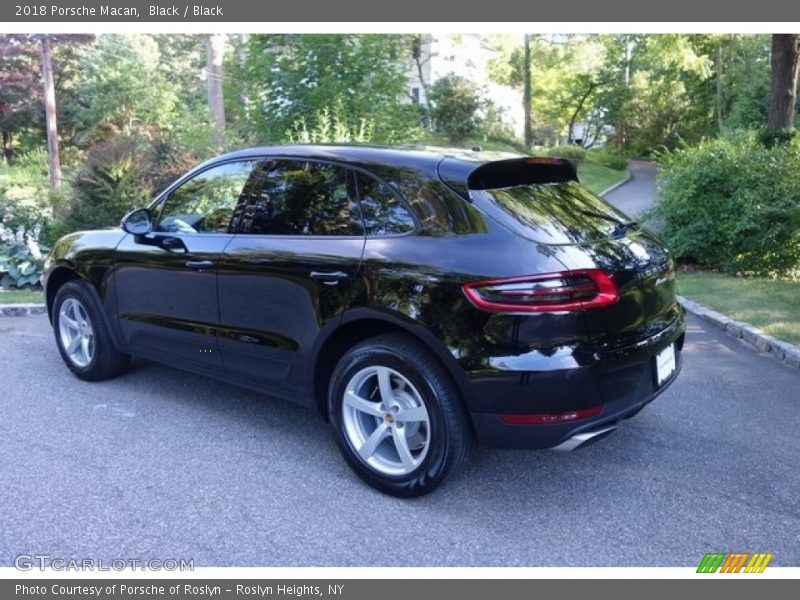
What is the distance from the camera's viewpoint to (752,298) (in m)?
7.80

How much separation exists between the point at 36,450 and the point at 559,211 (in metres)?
3.28

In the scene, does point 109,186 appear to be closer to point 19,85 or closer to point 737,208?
point 737,208

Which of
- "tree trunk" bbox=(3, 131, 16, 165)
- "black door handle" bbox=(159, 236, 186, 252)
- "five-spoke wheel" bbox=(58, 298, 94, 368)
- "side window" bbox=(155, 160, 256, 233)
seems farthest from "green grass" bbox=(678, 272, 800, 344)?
"tree trunk" bbox=(3, 131, 16, 165)

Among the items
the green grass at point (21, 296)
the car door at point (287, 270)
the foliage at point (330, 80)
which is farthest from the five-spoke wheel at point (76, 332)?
the foliage at point (330, 80)

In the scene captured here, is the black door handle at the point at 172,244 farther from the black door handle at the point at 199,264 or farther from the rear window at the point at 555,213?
the rear window at the point at 555,213

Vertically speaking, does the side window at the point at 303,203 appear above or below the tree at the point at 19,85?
below

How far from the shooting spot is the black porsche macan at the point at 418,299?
3.04m

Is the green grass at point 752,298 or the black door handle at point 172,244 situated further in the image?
the green grass at point 752,298

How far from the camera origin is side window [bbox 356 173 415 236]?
135 inches

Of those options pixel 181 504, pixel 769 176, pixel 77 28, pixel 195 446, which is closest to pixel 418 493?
pixel 181 504

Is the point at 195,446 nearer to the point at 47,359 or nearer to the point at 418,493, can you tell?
the point at 418,493

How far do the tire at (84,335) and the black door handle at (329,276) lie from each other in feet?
7.28

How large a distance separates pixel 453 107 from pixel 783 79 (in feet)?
56.4

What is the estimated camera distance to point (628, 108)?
42250 millimetres
